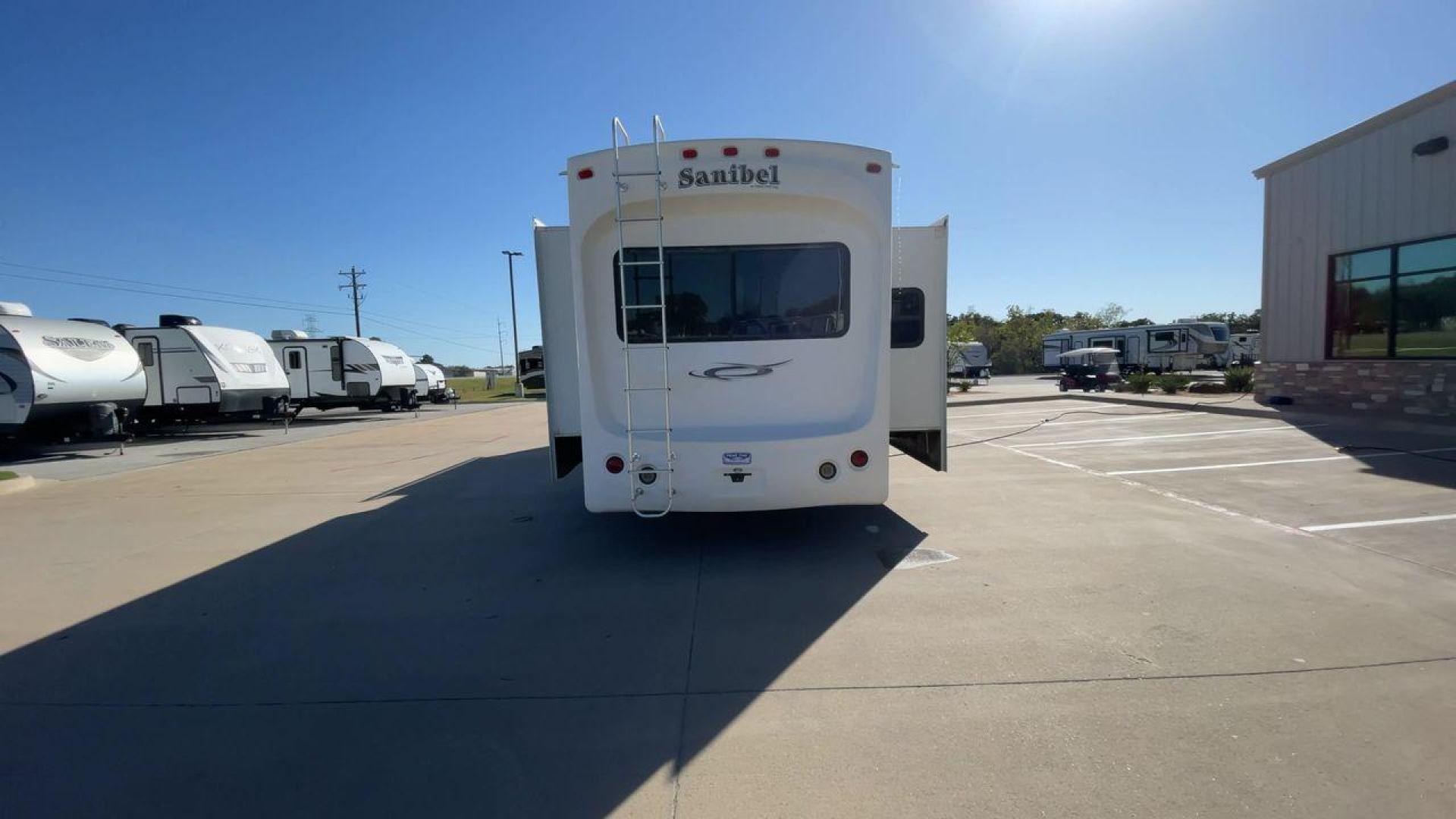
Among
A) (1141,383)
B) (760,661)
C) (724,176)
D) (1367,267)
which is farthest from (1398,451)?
(1141,383)

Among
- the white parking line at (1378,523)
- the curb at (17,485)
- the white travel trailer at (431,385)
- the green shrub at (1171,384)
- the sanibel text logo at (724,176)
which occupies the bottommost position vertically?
the white parking line at (1378,523)

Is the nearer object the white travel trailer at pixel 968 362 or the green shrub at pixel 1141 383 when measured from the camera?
the green shrub at pixel 1141 383

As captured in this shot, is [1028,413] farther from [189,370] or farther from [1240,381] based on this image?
[189,370]

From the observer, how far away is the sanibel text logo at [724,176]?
17.3 ft

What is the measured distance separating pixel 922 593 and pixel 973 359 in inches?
1688

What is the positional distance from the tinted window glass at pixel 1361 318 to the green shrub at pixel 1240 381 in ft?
17.0

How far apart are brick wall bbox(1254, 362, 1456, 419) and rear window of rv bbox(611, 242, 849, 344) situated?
1334cm

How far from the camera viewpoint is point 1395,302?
520 inches

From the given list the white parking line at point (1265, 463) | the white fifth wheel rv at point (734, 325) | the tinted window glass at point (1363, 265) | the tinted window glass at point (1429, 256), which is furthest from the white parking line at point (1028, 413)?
the white fifth wheel rv at point (734, 325)

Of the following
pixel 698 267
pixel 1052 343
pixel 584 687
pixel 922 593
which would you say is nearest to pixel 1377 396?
pixel 922 593

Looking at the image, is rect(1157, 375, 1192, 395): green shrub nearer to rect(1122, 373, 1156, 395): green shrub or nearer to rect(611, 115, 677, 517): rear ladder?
rect(1122, 373, 1156, 395): green shrub

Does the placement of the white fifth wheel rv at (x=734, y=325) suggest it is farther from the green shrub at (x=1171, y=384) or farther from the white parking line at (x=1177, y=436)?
the green shrub at (x=1171, y=384)

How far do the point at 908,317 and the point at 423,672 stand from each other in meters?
4.61

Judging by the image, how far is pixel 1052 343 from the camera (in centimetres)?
4894
